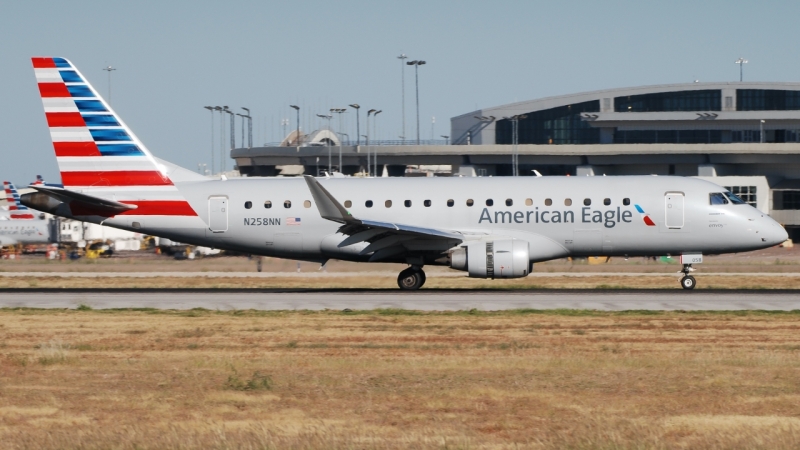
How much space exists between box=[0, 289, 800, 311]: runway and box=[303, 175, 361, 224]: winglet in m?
2.44

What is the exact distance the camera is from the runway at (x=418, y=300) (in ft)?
93.9

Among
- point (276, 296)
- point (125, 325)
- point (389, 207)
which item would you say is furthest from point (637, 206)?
point (125, 325)

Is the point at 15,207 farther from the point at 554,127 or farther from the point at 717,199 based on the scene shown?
the point at 717,199

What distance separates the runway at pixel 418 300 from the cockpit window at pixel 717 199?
295cm

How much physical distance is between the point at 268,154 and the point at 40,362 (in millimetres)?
93208

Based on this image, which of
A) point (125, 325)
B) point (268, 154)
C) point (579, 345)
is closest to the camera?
point (579, 345)

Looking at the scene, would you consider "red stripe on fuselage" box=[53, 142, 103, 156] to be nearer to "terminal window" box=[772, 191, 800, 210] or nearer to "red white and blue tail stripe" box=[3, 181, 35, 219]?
"red white and blue tail stripe" box=[3, 181, 35, 219]

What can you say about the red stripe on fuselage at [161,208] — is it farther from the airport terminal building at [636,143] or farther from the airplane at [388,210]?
the airport terminal building at [636,143]

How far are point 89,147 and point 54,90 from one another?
226 centimetres

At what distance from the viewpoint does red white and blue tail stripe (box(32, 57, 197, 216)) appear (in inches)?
1383

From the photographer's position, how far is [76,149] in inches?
1393

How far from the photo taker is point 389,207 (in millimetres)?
34344

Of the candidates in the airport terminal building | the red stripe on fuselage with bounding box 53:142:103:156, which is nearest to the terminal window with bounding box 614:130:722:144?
the airport terminal building

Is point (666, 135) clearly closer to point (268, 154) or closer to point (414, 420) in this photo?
point (268, 154)
